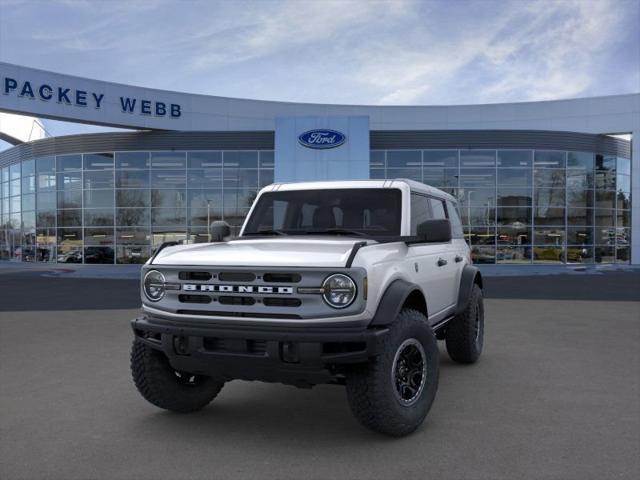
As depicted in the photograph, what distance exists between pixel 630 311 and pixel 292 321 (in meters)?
9.76

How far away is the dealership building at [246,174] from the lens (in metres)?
26.9

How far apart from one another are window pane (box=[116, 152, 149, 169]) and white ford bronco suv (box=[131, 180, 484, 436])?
80.5ft

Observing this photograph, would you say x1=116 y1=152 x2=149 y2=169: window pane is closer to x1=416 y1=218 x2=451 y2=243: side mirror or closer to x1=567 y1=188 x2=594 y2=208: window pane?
x1=567 y1=188 x2=594 y2=208: window pane

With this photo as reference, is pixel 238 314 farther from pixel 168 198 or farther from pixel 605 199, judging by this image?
pixel 605 199

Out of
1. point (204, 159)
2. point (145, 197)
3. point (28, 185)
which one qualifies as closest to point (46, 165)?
point (28, 185)

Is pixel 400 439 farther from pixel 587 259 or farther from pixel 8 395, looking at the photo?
A: pixel 587 259

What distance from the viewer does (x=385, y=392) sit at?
12.1 ft

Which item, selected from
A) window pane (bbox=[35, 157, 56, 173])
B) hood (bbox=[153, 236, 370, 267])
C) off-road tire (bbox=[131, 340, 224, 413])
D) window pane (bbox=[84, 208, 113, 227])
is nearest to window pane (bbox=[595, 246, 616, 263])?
window pane (bbox=[84, 208, 113, 227])

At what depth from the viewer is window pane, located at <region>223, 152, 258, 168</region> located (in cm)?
2714

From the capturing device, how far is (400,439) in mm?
3977

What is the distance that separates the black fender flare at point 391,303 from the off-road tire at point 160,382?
5.86ft

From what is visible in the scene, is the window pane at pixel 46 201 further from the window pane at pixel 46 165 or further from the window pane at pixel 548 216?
the window pane at pixel 548 216

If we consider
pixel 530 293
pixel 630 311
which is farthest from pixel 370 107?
Answer: pixel 630 311

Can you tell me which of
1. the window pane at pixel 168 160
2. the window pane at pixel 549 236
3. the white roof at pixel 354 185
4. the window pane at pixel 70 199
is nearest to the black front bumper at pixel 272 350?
the white roof at pixel 354 185
